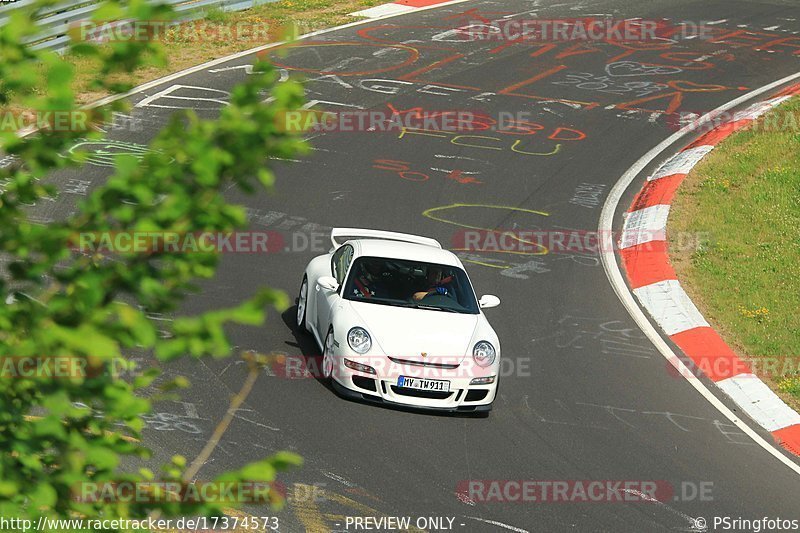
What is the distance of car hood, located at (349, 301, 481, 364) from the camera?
10367 mm

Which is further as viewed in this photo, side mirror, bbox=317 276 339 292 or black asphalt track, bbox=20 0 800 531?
side mirror, bbox=317 276 339 292

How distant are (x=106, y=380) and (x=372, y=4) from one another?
85.8 ft

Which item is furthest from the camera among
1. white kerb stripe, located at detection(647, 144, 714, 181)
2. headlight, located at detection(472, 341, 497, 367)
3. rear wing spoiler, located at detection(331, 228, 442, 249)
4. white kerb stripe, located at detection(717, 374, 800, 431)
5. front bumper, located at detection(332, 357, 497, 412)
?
white kerb stripe, located at detection(647, 144, 714, 181)

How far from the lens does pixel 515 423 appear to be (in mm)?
10352

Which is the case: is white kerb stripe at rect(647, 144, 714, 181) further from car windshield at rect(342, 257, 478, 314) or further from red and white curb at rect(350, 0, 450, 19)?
red and white curb at rect(350, 0, 450, 19)

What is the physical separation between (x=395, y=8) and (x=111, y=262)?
2582 centimetres

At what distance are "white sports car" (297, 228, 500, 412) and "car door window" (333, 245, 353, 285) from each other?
26 mm

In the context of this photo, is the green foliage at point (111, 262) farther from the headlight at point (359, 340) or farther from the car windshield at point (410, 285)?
the car windshield at point (410, 285)

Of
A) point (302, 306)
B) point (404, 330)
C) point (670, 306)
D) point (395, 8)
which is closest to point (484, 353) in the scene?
point (404, 330)

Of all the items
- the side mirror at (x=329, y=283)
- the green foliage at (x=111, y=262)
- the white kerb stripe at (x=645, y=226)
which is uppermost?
the green foliage at (x=111, y=262)

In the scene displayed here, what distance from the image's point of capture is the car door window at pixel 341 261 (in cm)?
1177

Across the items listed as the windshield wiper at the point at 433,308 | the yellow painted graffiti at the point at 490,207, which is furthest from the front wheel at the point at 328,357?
the yellow painted graffiti at the point at 490,207

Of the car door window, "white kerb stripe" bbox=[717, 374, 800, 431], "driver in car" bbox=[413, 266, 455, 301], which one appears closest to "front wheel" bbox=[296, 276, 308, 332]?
the car door window

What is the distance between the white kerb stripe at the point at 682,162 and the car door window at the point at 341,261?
315 inches
